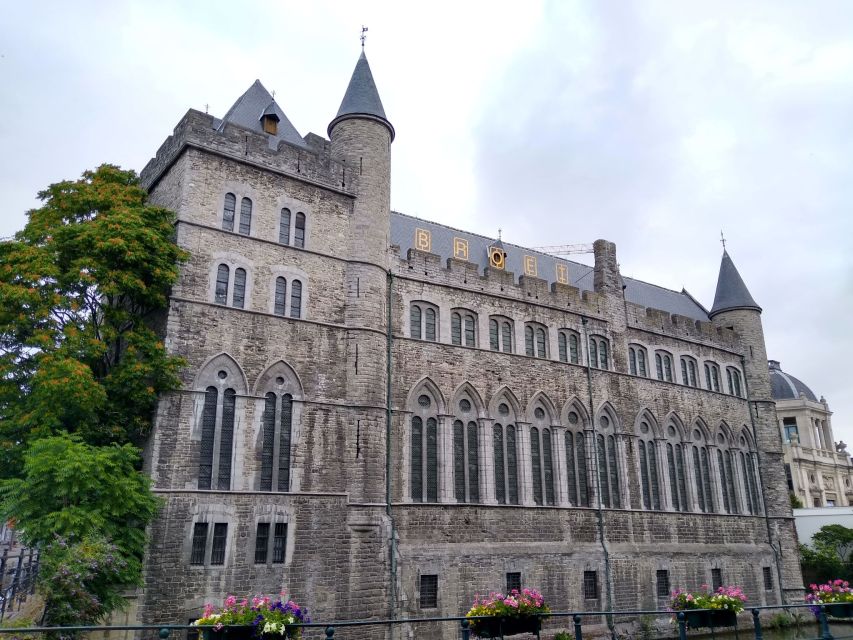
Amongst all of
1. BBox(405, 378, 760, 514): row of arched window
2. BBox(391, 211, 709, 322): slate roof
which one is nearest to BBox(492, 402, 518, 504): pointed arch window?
BBox(405, 378, 760, 514): row of arched window

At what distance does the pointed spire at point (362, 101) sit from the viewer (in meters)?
27.5

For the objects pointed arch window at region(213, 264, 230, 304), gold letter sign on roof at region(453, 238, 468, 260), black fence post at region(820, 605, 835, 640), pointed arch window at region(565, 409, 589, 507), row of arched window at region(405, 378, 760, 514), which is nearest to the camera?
black fence post at region(820, 605, 835, 640)

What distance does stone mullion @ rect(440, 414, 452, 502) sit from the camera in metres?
25.8

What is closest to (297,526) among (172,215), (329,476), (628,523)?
(329,476)

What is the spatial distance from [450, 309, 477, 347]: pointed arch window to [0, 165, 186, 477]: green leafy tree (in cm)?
1102

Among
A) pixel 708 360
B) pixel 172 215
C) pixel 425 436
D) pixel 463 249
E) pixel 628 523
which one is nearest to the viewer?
pixel 172 215

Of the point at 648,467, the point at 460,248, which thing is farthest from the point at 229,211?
the point at 648,467

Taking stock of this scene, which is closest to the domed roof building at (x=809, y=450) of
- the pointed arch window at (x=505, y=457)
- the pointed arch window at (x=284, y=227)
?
the pointed arch window at (x=505, y=457)

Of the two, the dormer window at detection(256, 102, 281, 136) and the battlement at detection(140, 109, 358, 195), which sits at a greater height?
the dormer window at detection(256, 102, 281, 136)

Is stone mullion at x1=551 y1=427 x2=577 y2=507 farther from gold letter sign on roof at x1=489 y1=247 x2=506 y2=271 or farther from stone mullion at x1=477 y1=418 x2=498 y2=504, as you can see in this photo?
gold letter sign on roof at x1=489 y1=247 x2=506 y2=271

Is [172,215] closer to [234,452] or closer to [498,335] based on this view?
[234,452]

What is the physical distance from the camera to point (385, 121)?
27906 mm

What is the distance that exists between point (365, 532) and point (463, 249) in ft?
50.8

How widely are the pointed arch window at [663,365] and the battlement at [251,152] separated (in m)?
18.1
